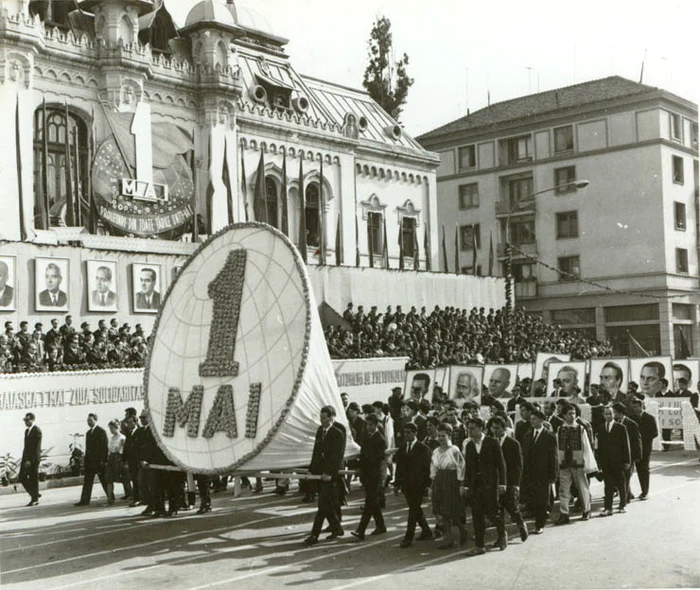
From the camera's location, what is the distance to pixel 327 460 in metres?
12.9

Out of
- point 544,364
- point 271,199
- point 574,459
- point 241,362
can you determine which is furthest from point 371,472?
point 271,199

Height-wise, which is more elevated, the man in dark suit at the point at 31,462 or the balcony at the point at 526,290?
the balcony at the point at 526,290

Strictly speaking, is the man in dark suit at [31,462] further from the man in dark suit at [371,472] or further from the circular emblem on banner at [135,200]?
the circular emblem on banner at [135,200]

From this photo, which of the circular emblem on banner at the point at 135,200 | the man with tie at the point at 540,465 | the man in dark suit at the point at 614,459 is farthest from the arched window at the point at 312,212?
the man with tie at the point at 540,465

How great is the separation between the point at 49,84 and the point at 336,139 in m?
15.8

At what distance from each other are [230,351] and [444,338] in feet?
71.6

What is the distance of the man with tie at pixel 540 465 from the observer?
13.2m

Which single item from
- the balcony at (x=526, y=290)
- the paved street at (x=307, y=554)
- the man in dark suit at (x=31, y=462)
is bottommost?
the paved street at (x=307, y=554)

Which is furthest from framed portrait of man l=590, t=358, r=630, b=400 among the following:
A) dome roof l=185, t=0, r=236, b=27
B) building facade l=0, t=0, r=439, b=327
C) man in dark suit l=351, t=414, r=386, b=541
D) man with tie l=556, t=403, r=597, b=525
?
dome roof l=185, t=0, r=236, b=27

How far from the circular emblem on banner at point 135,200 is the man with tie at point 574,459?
18960mm

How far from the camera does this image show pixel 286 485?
58.7 ft

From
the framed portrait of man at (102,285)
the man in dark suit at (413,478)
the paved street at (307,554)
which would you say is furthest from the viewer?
the framed portrait of man at (102,285)

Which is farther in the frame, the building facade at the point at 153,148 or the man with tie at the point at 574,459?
the building facade at the point at 153,148

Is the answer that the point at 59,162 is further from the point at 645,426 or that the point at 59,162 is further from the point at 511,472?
the point at 511,472
